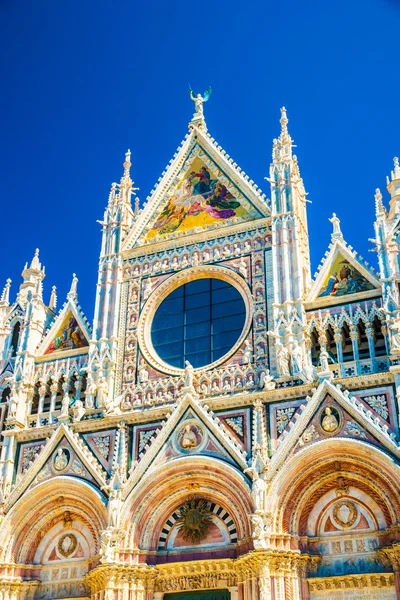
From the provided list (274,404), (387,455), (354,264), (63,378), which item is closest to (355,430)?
(387,455)

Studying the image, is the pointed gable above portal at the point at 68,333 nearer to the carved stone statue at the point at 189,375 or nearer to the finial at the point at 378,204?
the carved stone statue at the point at 189,375

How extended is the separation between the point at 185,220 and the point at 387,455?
421 inches

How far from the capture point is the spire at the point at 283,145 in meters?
24.1

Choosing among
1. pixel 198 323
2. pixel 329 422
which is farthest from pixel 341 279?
pixel 329 422

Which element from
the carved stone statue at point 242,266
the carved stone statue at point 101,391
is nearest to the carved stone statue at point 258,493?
the carved stone statue at point 101,391

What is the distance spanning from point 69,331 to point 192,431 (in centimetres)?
651

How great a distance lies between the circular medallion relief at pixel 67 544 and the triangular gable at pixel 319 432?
20.1 ft

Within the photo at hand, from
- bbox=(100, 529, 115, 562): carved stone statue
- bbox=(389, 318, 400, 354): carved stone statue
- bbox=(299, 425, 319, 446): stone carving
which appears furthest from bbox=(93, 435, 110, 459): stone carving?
bbox=(389, 318, 400, 354): carved stone statue

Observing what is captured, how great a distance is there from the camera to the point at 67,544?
68.6 ft

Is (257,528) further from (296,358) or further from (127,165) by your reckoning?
(127,165)

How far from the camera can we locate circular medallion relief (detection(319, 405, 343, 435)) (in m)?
18.7

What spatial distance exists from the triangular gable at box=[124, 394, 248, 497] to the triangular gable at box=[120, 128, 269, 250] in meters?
6.40

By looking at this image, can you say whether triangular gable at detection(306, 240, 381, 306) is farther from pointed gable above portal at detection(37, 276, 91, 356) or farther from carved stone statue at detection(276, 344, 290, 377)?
pointed gable above portal at detection(37, 276, 91, 356)

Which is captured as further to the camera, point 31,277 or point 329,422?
point 31,277
